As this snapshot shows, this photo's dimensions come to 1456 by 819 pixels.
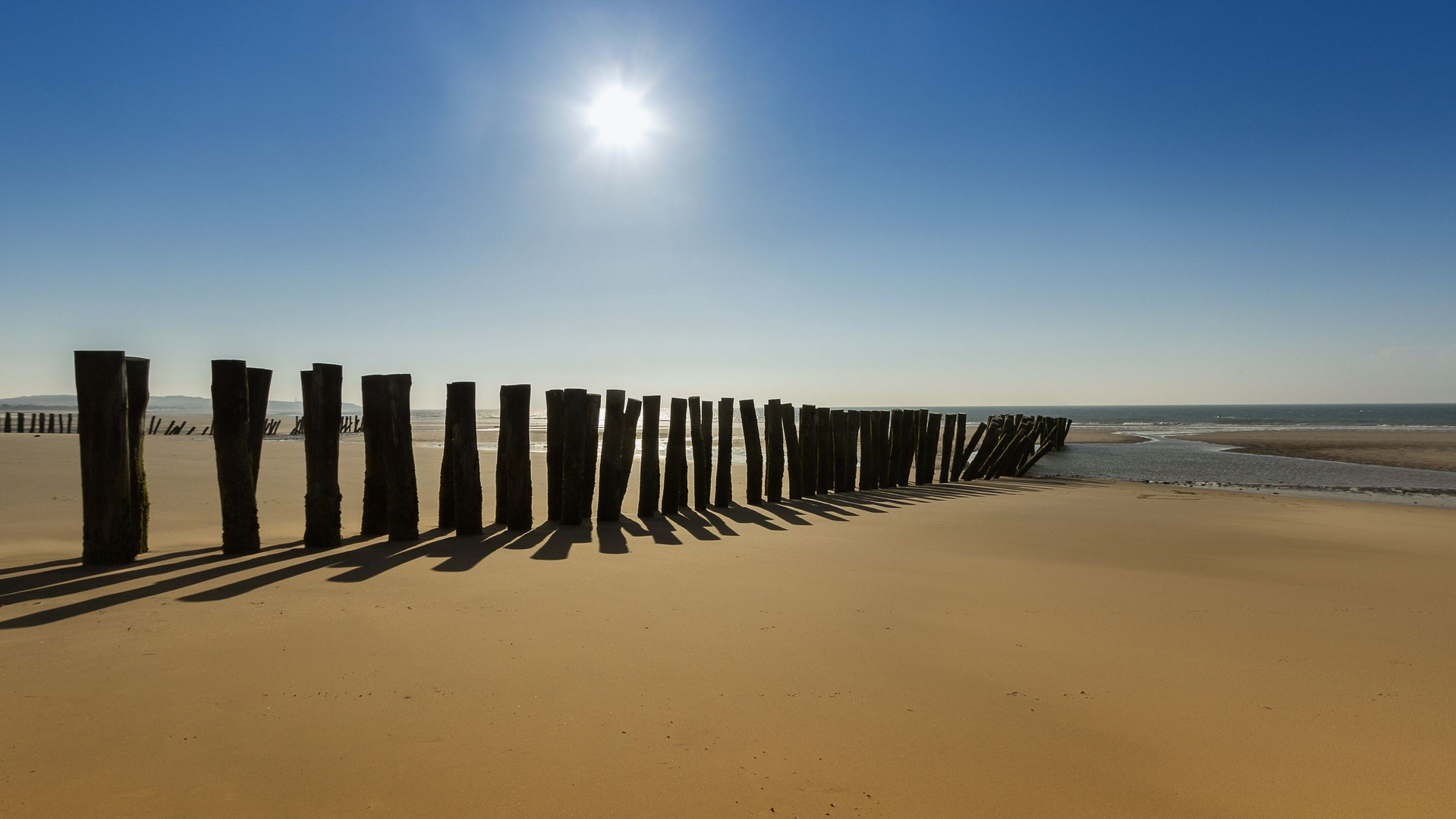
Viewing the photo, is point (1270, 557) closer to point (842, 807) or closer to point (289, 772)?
point (842, 807)

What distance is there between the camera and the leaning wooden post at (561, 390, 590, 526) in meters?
7.37

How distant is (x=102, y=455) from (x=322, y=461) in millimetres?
1396

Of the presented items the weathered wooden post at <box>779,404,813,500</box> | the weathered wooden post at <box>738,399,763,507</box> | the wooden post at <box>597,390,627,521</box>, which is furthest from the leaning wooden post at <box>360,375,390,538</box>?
the weathered wooden post at <box>779,404,813,500</box>

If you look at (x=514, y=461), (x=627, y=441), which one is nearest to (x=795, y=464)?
(x=627, y=441)

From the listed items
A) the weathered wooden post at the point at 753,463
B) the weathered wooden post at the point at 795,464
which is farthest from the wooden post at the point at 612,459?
the weathered wooden post at the point at 795,464

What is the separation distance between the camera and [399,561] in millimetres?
5406

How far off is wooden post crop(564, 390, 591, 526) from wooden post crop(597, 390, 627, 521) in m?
0.32

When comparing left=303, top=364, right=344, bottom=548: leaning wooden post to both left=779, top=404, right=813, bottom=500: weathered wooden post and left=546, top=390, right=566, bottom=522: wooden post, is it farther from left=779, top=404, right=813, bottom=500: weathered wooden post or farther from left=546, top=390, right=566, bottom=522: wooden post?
left=779, top=404, right=813, bottom=500: weathered wooden post

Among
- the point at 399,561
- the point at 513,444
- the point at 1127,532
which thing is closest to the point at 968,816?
the point at 399,561

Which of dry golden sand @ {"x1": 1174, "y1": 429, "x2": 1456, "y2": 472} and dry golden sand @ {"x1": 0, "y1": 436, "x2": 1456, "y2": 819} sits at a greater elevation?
dry golden sand @ {"x1": 0, "y1": 436, "x2": 1456, "y2": 819}

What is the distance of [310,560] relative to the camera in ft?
17.6

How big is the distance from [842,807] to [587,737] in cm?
97

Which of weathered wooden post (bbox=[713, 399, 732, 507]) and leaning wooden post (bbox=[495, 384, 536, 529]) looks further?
weathered wooden post (bbox=[713, 399, 732, 507])

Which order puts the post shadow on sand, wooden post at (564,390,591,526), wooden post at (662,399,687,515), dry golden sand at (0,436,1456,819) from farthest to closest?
wooden post at (662,399,687,515), wooden post at (564,390,591,526), the post shadow on sand, dry golden sand at (0,436,1456,819)
